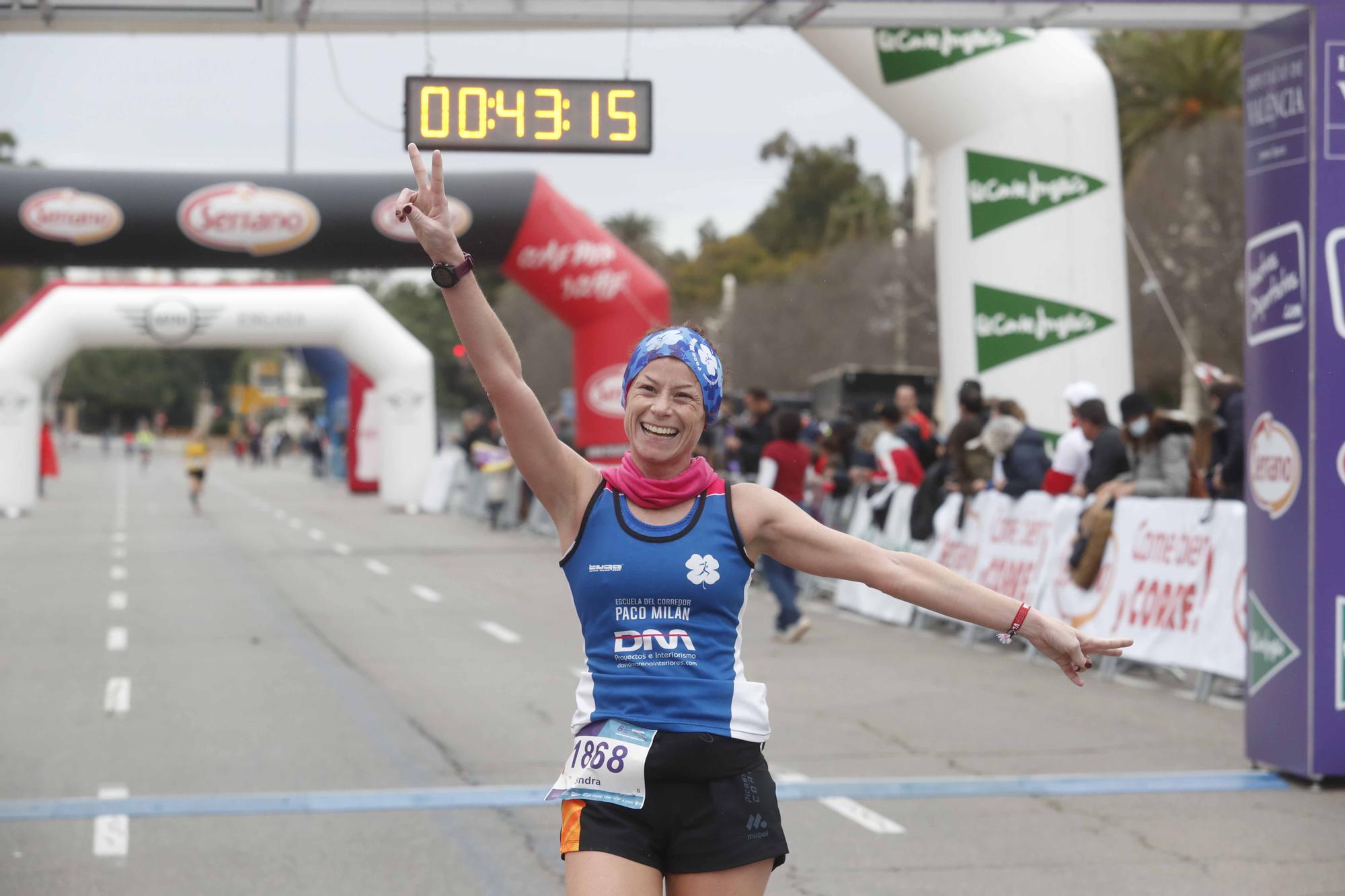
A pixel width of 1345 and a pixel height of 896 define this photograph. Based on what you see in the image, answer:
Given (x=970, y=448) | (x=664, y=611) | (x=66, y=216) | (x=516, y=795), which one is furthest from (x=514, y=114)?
(x=66, y=216)

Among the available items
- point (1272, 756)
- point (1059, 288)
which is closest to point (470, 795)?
point (1272, 756)

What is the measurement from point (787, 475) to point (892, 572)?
10043 millimetres

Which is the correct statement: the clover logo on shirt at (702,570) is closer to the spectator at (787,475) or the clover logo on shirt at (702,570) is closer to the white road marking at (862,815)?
the white road marking at (862,815)

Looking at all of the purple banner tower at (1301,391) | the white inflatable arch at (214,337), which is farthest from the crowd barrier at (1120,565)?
the white inflatable arch at (214,337)

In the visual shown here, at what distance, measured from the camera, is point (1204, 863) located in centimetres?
656

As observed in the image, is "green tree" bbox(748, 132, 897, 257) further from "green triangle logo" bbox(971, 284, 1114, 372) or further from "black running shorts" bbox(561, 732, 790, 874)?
"black running shorts" bbox(561, 732, 790, 874)

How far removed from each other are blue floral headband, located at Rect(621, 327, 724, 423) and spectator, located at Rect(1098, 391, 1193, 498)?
8842 mm

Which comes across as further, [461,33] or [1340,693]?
[461,33]

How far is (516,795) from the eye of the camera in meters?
7.80

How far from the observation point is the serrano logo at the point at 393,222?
18.5 meters

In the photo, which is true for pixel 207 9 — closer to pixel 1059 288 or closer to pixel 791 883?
pixel 791 883

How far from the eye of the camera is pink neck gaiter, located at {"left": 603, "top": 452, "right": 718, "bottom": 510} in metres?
3.45

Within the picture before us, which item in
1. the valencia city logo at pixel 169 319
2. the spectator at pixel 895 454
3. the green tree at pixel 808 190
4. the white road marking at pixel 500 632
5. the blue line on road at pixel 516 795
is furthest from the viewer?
the green tree at pixel 808 190

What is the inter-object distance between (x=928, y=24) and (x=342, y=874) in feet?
16.6
